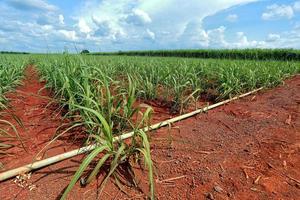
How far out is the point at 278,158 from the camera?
2174 millimetres

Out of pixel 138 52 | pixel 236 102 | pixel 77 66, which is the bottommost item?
pixel 138 52

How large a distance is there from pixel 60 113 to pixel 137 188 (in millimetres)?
1689

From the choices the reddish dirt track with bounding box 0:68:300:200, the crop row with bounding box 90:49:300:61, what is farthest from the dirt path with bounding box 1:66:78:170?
the crop row with bounding box 90:49:300:61

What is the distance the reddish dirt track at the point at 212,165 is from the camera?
5.45ft

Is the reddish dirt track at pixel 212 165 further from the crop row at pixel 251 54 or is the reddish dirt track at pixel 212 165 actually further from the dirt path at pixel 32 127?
the crop row at pixel 251 54

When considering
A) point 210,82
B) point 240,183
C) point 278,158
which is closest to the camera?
point 240,183

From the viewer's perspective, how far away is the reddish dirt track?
1.66m

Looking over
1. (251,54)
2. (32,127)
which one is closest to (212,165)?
(32,127)

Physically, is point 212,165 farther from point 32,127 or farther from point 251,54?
point 251,54

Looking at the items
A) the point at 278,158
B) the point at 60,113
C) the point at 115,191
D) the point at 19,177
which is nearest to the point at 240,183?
the point at 278,158

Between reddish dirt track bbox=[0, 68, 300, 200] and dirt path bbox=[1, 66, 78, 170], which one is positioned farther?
dirt path bbox=[1, 66, 78, 170]

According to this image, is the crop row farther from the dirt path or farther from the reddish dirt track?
the dirt path

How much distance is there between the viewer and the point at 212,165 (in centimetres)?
199

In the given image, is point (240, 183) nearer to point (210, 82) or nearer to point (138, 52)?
point (210, 82)
